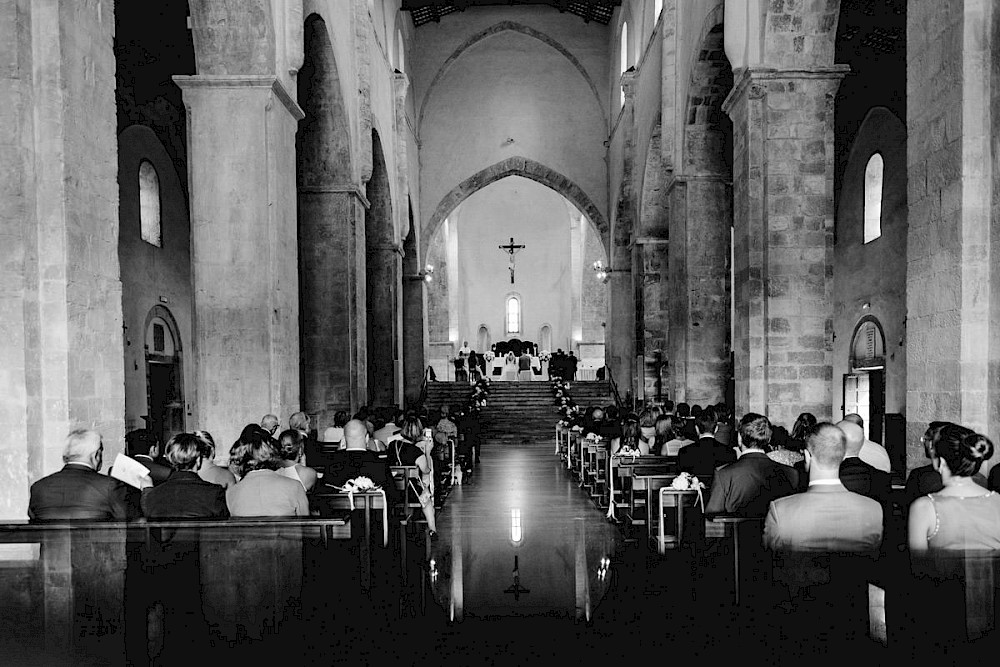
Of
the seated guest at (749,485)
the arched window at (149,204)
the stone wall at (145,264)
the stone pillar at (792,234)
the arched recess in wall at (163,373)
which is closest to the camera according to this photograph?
the seated guest at (749,485)

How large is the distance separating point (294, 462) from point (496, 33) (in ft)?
79.1

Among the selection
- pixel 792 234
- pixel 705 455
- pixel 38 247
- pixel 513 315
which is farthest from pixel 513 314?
pixel 38 247

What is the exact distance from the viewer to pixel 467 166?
28.7 meters

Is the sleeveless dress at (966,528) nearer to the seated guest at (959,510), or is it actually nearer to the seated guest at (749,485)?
the seated guest at (959,510)

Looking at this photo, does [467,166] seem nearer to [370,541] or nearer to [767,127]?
[767,127]

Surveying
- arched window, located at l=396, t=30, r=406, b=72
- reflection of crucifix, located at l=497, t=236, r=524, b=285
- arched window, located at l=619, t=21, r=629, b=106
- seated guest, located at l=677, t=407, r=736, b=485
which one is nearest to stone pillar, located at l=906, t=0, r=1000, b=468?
seated guest, located at l=677, t=407, r=736, b=485

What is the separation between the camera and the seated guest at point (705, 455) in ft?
26.8

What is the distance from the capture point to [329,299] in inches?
602

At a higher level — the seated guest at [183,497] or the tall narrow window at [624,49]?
the tall narrow window at [624,49]

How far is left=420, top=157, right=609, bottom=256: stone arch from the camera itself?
94.0ft

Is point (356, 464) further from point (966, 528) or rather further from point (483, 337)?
point (483, 337)

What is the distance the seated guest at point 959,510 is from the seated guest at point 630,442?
6399mm

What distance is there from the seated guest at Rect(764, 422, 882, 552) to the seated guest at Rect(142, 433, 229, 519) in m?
2.89

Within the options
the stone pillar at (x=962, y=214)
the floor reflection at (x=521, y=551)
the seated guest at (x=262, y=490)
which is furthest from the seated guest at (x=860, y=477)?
the seated guest at (x=262, y=490)
